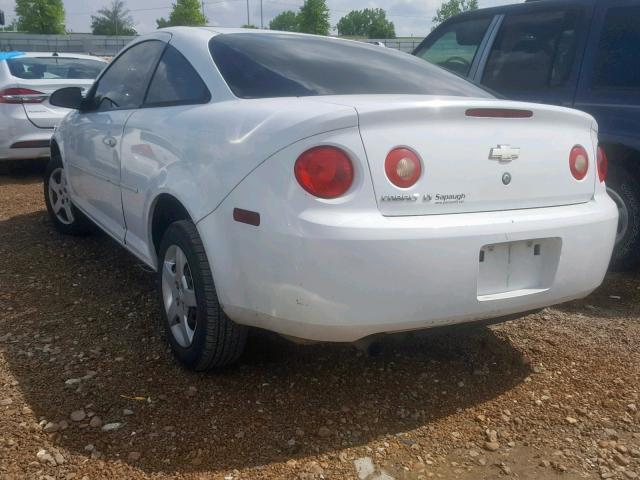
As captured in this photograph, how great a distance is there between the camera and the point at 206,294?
2678 millimetres

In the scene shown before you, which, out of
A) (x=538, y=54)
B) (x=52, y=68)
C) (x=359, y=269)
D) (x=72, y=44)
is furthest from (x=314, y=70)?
(x=72, y=44)

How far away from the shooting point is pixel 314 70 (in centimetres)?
310

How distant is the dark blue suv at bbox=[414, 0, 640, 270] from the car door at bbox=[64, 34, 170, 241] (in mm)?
2245

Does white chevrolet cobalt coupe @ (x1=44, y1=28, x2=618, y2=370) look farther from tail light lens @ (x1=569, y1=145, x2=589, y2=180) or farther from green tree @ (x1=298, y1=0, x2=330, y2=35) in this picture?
green tree @ (x1=298, y1=0, x2=330, y2=35)

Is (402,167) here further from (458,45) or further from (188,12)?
(188,12)

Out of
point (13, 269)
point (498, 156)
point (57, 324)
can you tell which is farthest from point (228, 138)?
point (13, 269)

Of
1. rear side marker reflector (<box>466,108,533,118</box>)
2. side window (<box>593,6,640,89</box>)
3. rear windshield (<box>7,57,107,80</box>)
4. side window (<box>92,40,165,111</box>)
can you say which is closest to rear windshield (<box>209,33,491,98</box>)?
rear side marker reflector (<box>466,108,533,118</box>)

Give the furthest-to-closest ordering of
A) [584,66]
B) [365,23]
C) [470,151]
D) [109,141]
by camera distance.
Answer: [365,23] → [584,66] → [109,141] → [470,151]

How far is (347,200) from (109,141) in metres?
2.00

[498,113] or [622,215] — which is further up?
[498,113]

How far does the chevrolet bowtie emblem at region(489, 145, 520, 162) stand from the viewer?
257cm

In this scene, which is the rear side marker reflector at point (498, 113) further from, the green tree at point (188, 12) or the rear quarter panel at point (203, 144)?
the green tree at point (188, 12)

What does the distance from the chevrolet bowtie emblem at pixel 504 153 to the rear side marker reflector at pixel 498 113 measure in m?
0.14

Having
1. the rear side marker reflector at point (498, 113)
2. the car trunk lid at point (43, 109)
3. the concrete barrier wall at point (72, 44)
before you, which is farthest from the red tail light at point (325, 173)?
the concrete barrier wall at point (72, 44)
